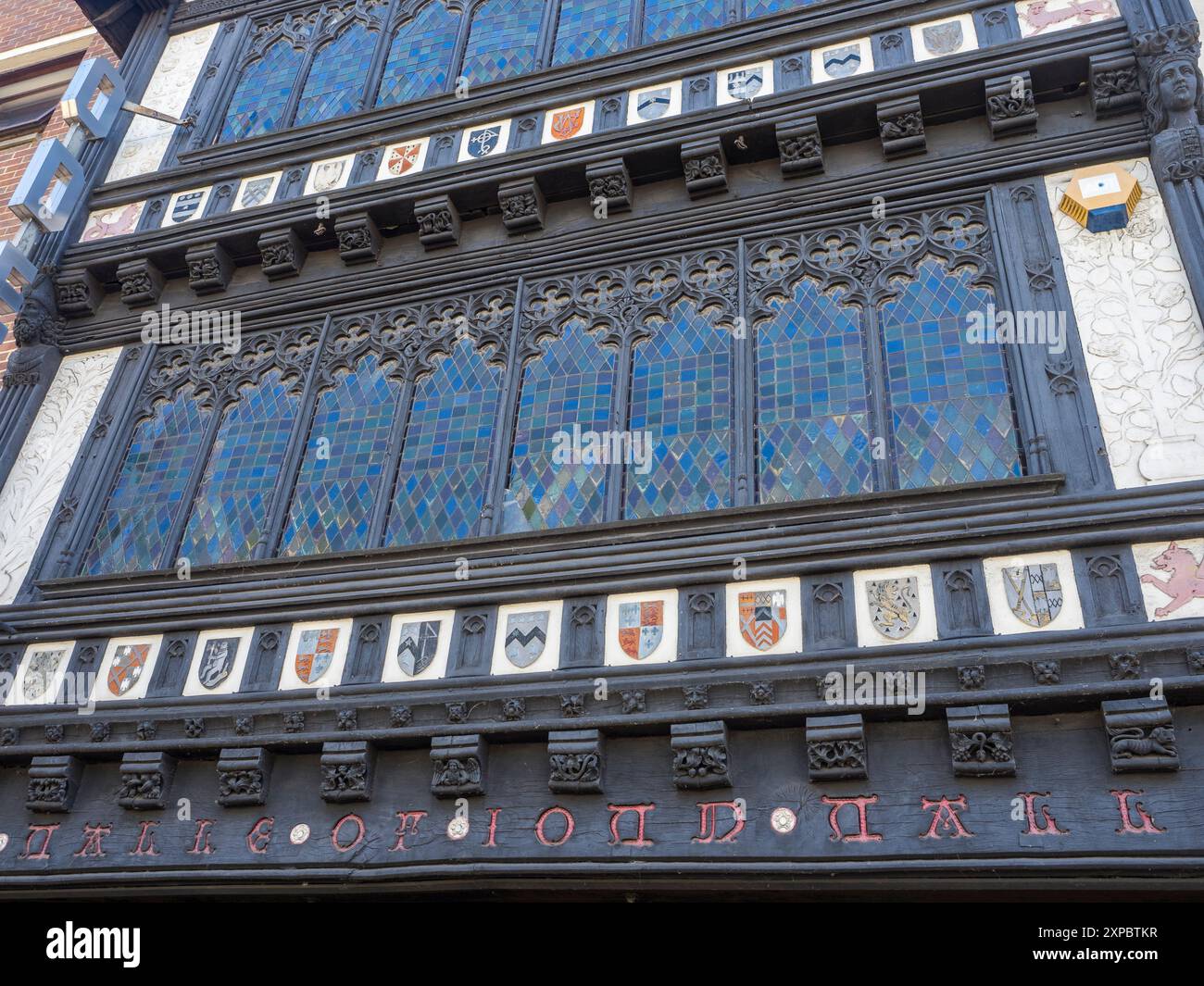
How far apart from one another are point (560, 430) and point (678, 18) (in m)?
4.93

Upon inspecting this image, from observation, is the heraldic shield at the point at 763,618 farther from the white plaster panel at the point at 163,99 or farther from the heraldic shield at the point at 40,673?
the white plaster panel at the point at 163,99

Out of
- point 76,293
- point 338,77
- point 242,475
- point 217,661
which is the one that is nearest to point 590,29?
point 338,77

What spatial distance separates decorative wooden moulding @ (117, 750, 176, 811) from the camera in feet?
28.7

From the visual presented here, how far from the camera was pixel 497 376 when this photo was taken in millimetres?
10555

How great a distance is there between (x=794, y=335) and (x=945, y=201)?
5.51 feet

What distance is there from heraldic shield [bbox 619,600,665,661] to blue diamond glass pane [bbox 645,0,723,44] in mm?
6310

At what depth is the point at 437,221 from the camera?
1150 centimetres

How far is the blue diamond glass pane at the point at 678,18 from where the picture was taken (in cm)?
1208

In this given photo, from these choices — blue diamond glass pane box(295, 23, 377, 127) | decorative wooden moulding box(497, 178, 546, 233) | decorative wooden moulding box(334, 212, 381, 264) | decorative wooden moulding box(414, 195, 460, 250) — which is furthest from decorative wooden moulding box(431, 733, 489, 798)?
blue diamond glass pane box(295, 23, 377, 127)

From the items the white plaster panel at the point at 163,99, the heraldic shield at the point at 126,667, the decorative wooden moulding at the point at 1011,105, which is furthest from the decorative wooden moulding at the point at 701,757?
the white plaster panel at the point at 163,99

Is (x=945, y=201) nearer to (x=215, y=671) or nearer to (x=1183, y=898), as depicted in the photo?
(x=1183, y=898)

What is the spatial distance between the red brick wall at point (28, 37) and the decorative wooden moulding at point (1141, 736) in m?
13.4

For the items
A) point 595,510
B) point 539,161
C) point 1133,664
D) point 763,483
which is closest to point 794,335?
point 763,483

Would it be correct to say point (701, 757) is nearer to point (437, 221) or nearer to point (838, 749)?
point (838, 749)
